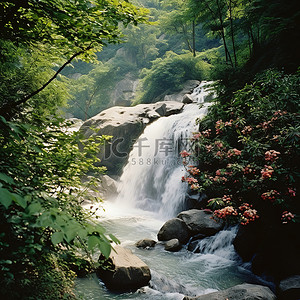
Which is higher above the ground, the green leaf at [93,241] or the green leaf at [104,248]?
the green leaf at [93,241]

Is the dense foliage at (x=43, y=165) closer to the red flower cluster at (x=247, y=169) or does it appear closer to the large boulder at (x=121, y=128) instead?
the red flower cluster at (x=247, y=169)

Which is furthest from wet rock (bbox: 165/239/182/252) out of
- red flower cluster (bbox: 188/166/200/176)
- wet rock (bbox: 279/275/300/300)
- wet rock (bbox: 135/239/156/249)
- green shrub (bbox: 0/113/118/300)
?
green shrub (bbox: 0/113/118/300)

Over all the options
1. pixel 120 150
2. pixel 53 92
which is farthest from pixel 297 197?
pixel 120 150

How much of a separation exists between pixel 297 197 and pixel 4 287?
17.2 feet

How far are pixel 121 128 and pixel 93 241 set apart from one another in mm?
15513

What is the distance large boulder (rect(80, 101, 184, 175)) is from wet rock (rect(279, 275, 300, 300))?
43.6 feet

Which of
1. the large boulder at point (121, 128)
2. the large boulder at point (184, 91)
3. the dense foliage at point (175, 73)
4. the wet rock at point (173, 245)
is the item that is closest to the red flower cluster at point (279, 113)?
the wet rock at point (173, 245)

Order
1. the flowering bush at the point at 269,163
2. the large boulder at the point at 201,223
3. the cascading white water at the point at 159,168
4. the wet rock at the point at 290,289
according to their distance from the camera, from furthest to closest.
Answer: the cascading white water at the point at 159,168, the large boulder at the point at 201,223, the flowering bush at the point at 269,163, the wet rock at the point at 290,289

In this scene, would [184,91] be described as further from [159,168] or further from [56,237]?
[56,237]

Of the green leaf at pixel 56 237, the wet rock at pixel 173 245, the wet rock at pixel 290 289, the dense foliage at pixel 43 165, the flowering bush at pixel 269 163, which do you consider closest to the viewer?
the green leaf at pixel 56 237

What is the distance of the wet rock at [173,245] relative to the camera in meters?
6.96

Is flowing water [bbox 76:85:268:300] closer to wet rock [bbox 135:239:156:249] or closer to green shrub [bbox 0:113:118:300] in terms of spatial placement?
wet rock [bbox 135:239:156:249]

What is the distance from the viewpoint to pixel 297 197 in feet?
15.0

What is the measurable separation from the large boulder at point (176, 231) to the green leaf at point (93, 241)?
6947mm
